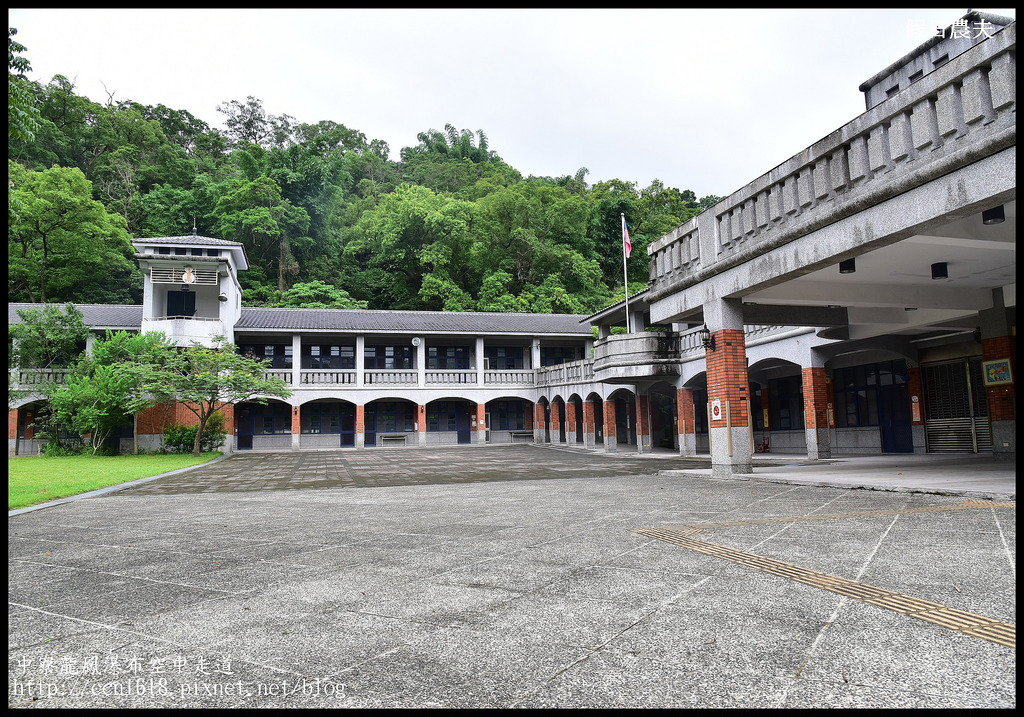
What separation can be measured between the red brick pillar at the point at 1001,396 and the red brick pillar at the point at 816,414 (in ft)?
14.0

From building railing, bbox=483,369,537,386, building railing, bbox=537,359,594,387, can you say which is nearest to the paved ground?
building railing, bbox=537,359,594,387

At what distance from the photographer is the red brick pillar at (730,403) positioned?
1235cm

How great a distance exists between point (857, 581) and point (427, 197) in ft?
173

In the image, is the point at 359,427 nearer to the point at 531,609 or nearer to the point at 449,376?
the point at 449,376

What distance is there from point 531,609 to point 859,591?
210cm

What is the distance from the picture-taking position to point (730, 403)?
1229 cm

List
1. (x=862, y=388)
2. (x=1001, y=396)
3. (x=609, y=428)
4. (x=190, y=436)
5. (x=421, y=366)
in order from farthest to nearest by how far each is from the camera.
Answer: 1. (x=421, y=366)
2. (x=190, y=436)
3. (x=609, y=428)
4. (x=862, y=388)
5. (x=1001, y=396)

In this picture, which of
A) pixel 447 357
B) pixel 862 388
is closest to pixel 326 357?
pixel 447 357

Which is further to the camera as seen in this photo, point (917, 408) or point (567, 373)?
point (567, 373)

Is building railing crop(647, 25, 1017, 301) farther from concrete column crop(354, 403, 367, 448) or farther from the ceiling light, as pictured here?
concrete column crop(354, 403, 367, 448)

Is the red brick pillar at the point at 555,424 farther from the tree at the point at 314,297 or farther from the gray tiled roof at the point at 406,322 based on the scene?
the tree at the point at 314,297

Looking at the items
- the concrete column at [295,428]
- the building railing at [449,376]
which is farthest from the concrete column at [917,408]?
the concrete column at [295,428]

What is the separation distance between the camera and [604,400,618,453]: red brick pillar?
86.4ft

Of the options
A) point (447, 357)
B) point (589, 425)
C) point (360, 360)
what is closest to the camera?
point (589, 425)
